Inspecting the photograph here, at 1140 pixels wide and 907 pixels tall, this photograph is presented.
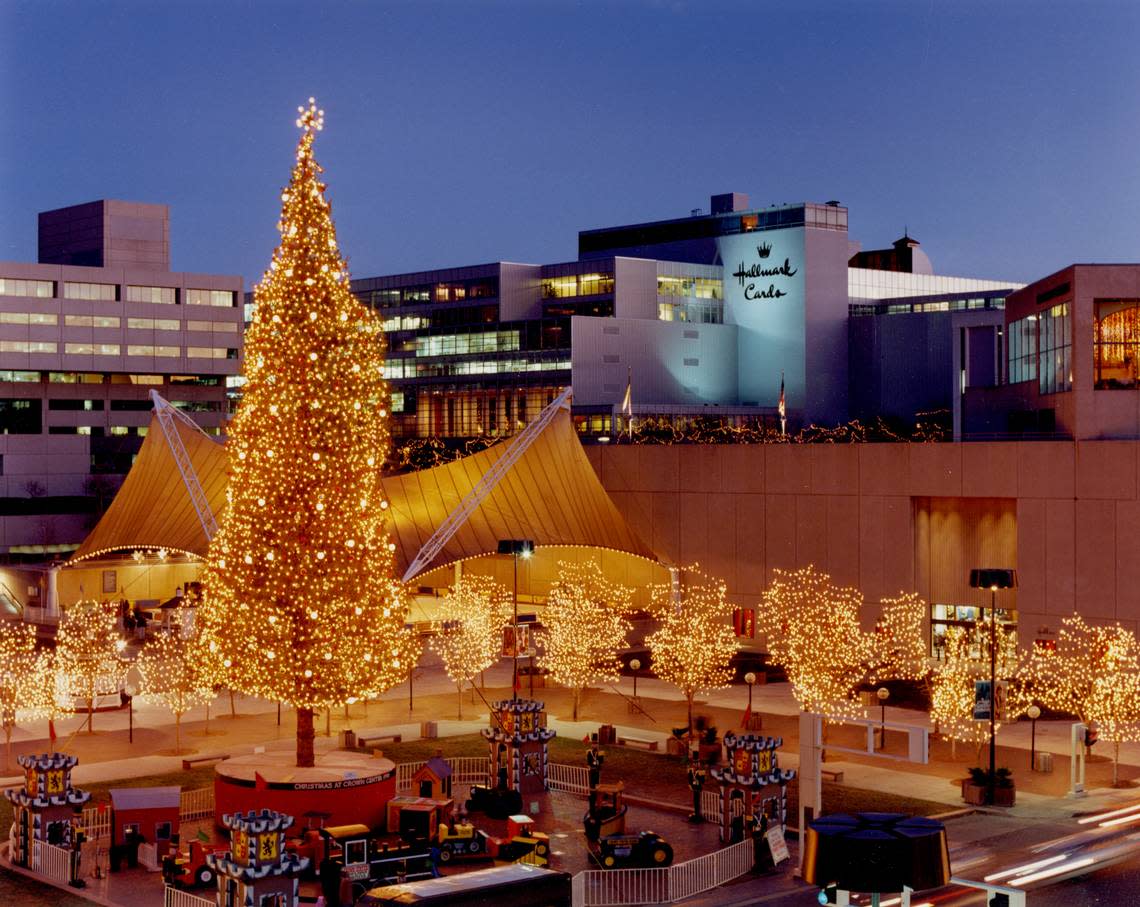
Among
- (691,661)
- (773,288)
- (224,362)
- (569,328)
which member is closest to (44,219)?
(224,362)

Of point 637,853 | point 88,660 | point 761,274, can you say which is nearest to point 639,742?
point 637,853

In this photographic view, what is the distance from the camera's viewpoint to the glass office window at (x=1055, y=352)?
207 feet

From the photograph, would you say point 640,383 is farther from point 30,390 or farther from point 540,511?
point 540,511

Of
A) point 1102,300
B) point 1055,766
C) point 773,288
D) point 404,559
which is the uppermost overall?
point 773,288

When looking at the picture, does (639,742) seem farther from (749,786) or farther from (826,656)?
(749,786)

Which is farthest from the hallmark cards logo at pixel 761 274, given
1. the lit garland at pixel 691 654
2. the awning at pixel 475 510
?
the lit garland at pixel 691 654

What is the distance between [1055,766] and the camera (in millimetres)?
44125

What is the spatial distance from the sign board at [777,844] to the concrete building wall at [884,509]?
1149 inches

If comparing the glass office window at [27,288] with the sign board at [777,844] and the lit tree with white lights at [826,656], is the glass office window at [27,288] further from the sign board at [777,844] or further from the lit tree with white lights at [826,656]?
the sign board at [777,844]

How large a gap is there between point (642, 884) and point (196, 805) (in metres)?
12.4

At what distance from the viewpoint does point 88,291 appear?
125 meters

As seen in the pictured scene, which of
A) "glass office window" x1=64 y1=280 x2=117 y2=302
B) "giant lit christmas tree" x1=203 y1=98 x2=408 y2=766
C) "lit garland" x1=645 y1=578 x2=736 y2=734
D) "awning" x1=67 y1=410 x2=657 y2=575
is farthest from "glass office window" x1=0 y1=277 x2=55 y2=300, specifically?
"giant lit christmas tree" x1=203 y1=98 x2=408 y2=766

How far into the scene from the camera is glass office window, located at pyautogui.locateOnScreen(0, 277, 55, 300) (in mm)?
120188

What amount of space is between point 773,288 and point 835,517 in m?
85.4
